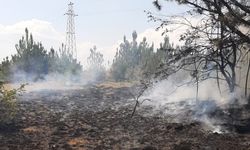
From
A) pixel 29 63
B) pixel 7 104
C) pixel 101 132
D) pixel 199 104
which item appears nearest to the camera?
pixel 7 104

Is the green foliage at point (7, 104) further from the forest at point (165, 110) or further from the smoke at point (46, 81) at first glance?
the smoke at point (46, 81)

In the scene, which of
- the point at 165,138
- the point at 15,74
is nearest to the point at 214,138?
the point at 165,138

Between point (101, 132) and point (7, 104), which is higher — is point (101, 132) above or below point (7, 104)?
below

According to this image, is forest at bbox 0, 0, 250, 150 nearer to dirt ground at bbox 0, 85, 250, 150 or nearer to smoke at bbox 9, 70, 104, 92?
dirt ground at bbox 0, 85, 250, 150

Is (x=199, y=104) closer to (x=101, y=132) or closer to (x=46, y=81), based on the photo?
(x=101, y=132)

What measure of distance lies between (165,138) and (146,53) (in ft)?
121

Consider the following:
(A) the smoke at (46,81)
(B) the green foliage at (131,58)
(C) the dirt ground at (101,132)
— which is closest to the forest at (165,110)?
(C) the dirt ground at (101,132)

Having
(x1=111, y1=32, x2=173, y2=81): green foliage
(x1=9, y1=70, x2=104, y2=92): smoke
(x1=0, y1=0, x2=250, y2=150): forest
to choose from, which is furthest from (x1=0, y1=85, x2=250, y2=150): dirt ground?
(x1=111, y1=32, x2=173, y2=81): green foliage

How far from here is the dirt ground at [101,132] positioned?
45.3 feet

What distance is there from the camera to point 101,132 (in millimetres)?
16344

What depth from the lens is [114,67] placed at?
53281 millimetres

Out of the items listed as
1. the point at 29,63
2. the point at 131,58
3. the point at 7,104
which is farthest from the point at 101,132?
the point at 131,58

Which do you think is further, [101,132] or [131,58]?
[131,58]

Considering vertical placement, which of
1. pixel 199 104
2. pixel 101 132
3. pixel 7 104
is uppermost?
pixel 7 104
